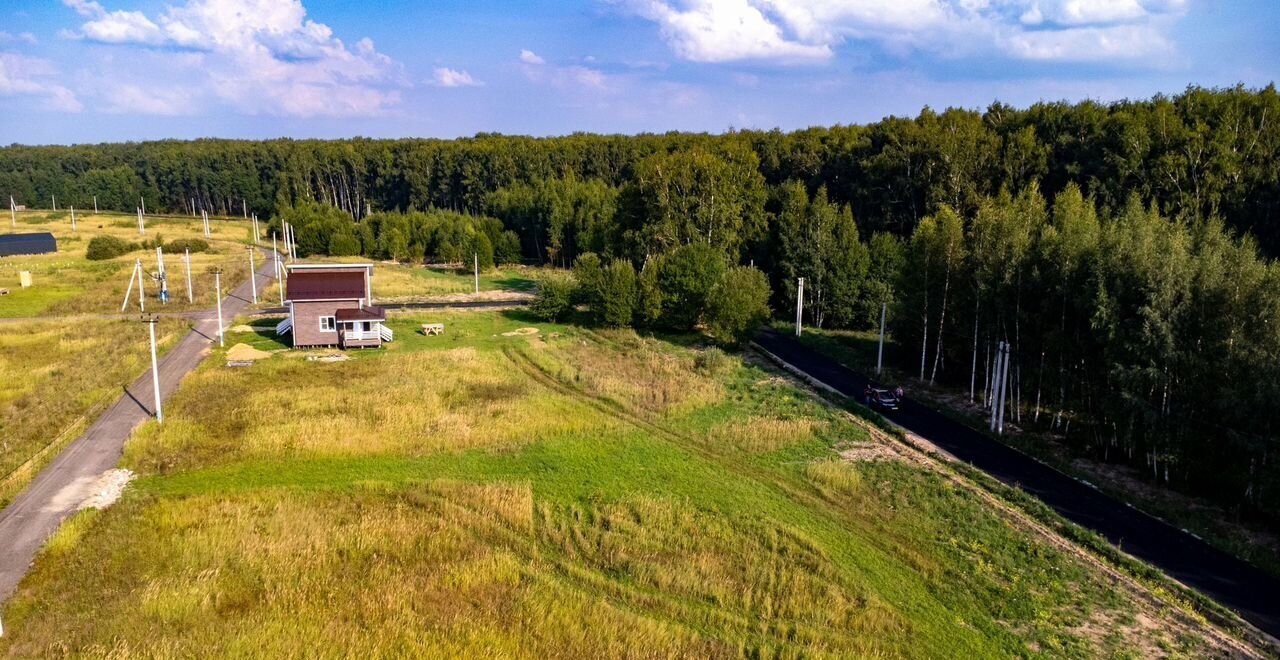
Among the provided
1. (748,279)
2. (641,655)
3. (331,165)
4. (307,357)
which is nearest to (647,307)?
(748,279)

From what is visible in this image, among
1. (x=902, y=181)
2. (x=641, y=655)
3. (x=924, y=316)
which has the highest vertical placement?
(x=902, y=181)

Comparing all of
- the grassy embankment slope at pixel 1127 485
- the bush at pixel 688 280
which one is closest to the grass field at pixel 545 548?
the grassy embankment slope at pixel 1127 485

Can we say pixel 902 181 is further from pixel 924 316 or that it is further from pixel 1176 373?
pixel 1176 373

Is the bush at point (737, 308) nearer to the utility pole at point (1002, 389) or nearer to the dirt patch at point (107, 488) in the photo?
the utility pole at point (1002, 389)

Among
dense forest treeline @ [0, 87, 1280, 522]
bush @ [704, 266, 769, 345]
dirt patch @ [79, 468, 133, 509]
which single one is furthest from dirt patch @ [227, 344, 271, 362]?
bush @ [704, 266, 769, 345]

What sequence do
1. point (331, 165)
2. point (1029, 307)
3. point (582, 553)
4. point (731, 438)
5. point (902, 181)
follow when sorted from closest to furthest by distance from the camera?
point (582, 553) < point (731, 438) < point (1029, 307) < point (902, 181) < point (331, 165)

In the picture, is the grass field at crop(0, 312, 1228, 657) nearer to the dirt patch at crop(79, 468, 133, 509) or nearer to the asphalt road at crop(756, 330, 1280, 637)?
the dirt patch at crop(79, 468, 133, 509)
